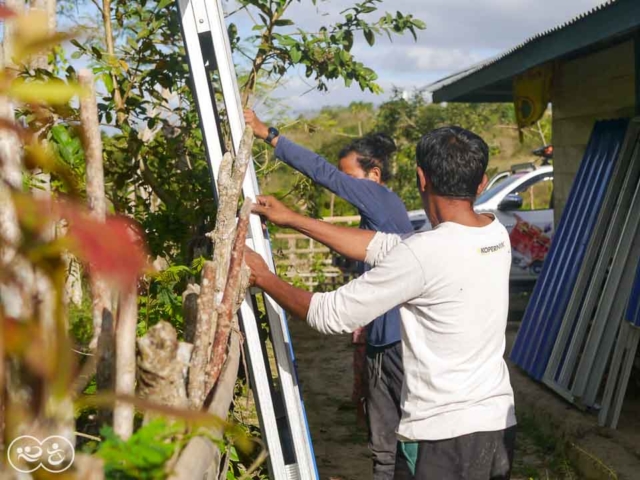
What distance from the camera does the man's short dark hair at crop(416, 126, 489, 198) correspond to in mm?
2691

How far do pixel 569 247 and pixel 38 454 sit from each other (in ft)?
18.6

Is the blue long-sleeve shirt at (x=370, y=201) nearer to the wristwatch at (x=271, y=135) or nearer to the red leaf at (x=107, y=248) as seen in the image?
the wristwatch at (x=271, y=135)

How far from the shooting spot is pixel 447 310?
8.81 feet

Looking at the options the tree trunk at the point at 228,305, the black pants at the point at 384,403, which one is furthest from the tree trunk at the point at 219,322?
the black pants at the point at 384,403

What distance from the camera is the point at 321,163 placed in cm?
375

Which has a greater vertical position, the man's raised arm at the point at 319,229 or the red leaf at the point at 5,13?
the red leaf at the point at 5,13

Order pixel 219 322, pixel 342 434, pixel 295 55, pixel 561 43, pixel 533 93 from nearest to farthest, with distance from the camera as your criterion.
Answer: pixel 219 322 < pixel 295 55 < pixel 561 43 < pixel 342 434 < pixel 533 93

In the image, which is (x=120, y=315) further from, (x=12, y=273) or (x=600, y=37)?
(x=600, y=37)

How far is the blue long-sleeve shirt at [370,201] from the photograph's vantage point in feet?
12.2

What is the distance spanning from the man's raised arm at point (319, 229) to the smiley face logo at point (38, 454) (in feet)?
5.67

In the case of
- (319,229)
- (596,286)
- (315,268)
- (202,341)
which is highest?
(319,229)

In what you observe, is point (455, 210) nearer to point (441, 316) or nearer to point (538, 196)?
point (441, 316)

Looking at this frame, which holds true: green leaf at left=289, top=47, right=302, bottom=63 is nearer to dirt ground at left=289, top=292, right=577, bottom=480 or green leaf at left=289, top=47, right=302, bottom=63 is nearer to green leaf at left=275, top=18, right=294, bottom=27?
green leaf at left=275, top=18, right=294, bottom=27

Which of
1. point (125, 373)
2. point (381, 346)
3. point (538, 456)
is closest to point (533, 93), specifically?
point (538, 456)
